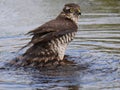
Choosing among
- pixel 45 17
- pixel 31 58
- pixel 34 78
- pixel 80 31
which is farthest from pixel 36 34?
pixel 45 17

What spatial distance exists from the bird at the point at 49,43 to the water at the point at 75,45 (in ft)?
1.13

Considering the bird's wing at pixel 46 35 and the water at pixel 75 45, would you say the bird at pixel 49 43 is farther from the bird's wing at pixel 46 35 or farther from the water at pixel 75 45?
the water at pixel 75 45

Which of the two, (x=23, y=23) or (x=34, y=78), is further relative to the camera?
(x=23, y=23)

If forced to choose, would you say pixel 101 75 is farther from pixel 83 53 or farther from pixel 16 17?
pixel 16 17

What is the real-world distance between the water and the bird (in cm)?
35

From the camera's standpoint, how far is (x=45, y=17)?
44.0 ft

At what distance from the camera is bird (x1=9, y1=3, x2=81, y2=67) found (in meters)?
9.62

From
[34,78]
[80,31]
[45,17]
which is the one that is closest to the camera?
[34,78]

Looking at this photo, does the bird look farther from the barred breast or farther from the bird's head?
the bird's head

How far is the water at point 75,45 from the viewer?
8.53 meters

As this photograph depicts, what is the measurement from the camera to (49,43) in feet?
32.0

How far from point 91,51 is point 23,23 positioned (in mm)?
2862

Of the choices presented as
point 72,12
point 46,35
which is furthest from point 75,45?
point 46,35

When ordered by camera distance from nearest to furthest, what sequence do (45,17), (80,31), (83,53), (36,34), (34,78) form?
(34,78)
(36,34)
(83,53)
(80,31)
(45,17)
